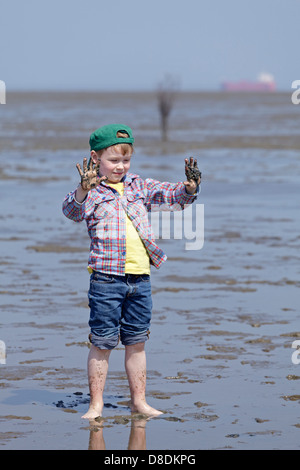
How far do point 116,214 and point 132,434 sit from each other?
1.20 m

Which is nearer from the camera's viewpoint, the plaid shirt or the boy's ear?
the plaid shirt

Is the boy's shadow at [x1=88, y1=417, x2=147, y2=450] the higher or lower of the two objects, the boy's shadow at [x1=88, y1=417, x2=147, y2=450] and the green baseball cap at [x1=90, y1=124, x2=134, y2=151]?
the lower

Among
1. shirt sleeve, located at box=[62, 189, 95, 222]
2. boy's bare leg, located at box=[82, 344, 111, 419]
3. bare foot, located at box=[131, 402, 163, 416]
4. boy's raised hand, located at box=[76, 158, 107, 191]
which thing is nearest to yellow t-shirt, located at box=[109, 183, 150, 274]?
shirt sleeve, located at box=[62, 189, 95, 222]

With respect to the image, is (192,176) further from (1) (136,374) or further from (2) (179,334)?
(2) (179,334)

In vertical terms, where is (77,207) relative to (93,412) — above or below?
above

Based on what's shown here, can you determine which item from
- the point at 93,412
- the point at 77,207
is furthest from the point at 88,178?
the point at 93,412

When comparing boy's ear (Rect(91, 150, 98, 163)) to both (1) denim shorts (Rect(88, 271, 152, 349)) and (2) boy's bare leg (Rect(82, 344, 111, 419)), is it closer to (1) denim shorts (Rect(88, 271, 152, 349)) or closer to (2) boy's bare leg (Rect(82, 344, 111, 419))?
(1) denim shorts (Rect(88, 271, 152, 349))

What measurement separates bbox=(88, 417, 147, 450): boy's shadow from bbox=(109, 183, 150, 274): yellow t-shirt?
81 cm

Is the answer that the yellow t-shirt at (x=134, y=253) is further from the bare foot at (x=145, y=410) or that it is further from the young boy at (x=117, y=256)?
the bare foot at (x=145, y=410)

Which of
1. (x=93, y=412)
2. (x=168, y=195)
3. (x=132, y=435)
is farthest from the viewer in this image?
(x=168, y=195)

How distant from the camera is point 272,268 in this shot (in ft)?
33.8

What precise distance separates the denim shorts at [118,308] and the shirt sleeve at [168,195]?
1.47 ft

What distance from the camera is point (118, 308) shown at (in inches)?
225

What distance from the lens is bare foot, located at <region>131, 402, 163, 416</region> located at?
5.71 metres
